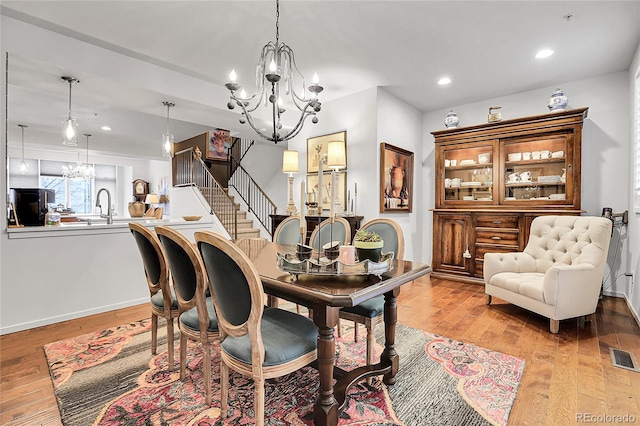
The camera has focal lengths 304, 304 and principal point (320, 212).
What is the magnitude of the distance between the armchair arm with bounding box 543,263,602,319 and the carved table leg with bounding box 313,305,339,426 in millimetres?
2285

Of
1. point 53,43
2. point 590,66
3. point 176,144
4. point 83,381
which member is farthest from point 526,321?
point 176,144

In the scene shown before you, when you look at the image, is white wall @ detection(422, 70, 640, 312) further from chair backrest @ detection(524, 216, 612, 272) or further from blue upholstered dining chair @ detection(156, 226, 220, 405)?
blue upholstered dining chair @ detection(156, 226, 220, 405)

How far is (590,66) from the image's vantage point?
3.57m

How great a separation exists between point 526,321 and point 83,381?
3625 millimetres

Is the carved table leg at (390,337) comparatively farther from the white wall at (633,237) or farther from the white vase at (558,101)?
the white vase at (558,101)

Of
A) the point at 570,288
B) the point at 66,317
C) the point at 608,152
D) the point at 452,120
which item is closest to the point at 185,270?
the point at 66,317

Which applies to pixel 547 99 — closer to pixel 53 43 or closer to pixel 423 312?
pixel 423 312

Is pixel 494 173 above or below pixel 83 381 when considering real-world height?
above

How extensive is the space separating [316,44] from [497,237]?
3400 millimetres

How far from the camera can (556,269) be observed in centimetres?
264

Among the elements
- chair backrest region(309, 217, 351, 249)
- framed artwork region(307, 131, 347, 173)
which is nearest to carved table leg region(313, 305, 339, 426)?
chair backrest region(309, 217, 351, 249)

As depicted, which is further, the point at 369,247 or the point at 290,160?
the point at 290,160

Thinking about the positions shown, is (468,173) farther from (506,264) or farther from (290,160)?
(290,160)

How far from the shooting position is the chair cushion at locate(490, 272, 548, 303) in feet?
9.10
